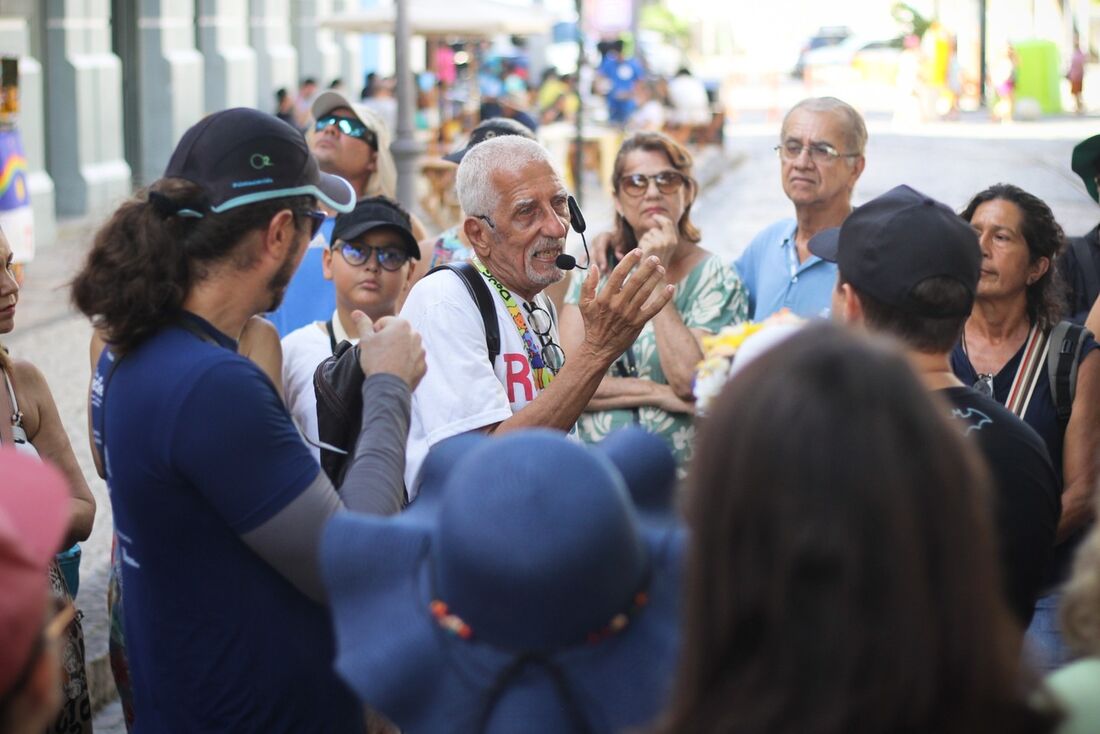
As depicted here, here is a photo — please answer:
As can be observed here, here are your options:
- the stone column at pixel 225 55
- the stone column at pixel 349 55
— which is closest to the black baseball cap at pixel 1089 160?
the stone column at pixel 225 55

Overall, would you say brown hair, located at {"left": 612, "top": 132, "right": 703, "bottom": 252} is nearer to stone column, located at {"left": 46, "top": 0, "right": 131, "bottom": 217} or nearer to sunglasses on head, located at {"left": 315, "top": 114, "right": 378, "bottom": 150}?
sunglasses on head, located at {"left": 315, "top": 114, "right": 378, "bottom": 150}

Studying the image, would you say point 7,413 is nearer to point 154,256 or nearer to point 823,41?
point 154,256

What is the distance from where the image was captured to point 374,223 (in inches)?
187

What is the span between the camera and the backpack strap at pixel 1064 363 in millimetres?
3865

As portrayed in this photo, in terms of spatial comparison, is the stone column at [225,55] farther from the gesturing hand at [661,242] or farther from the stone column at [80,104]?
the gesturing hand at [661,242]

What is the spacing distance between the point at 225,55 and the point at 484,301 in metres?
18.7

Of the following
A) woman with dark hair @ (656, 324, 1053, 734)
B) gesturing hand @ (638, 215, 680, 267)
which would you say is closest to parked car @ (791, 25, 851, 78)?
gesturing hand @ (638, 215, 680, 267)

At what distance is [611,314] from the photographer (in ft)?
11.8

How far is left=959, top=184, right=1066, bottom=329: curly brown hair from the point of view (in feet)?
13.6

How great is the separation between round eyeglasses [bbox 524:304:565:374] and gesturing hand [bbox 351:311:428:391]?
1.05 metres

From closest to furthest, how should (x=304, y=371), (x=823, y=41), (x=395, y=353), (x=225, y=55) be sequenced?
(x=395, y=353), (x=304, y=371), (x=225, y=55), (x=823, y=41)

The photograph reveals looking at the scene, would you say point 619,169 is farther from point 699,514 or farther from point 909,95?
point 909,95

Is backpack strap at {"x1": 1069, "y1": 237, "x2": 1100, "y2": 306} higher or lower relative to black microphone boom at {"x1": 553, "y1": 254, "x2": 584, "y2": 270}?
lower

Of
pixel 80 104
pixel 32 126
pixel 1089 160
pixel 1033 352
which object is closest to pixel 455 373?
pixel 1033 352
